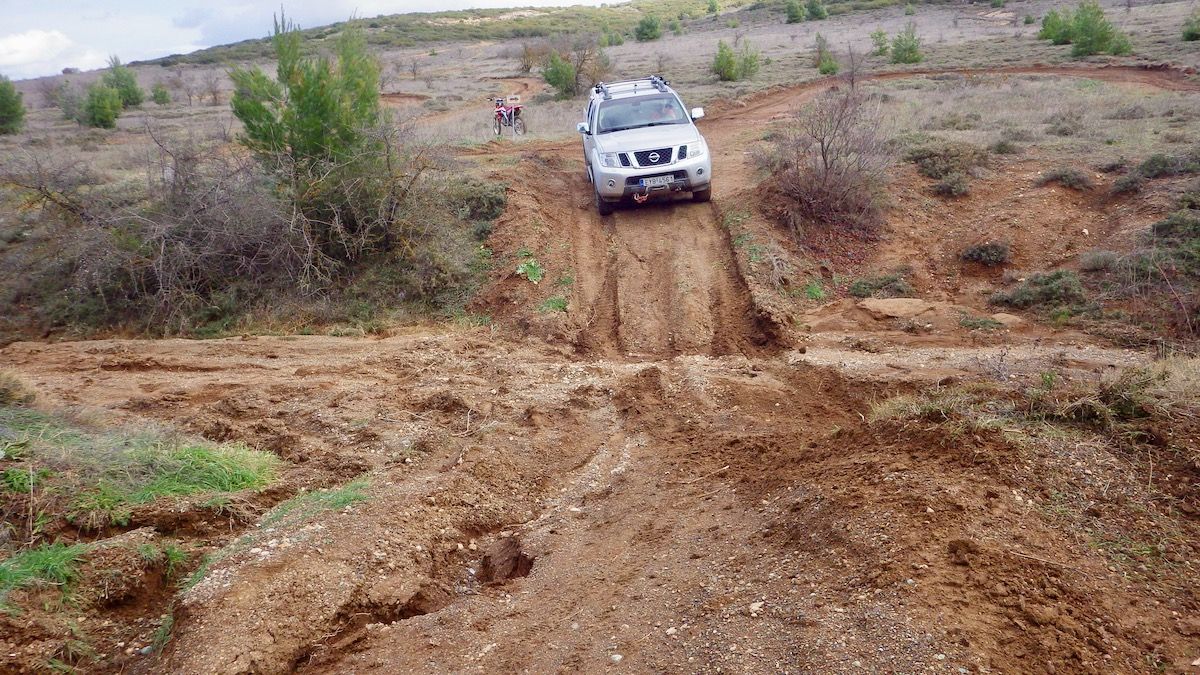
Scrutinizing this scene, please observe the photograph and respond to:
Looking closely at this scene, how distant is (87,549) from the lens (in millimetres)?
3977

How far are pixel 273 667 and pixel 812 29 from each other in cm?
5083

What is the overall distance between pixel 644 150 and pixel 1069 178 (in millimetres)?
6373

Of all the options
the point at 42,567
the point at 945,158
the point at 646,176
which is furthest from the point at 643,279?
the point at 42,567

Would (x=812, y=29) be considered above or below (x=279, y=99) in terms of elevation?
above

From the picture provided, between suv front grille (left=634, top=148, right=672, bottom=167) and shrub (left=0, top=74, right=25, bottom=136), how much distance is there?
24921 millimetres

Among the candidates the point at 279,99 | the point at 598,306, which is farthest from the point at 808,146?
the point at 279,99

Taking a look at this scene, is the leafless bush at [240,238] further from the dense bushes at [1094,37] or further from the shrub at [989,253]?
the dense bushes at [1094,37]

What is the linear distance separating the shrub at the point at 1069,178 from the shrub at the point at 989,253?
7.13 ft

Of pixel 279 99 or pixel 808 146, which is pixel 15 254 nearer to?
pixel 279 99

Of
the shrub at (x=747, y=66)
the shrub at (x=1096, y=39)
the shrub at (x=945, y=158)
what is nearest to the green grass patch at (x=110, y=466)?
the shrub at (x=945, y=158)

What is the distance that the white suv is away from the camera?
10383mm

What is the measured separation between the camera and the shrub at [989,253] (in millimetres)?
9281

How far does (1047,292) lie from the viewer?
8.20 metres

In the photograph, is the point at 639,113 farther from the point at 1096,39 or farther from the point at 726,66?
the point at 1096,39
